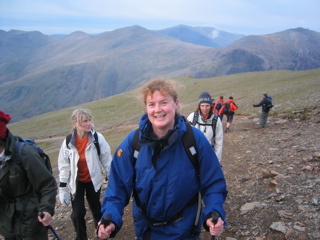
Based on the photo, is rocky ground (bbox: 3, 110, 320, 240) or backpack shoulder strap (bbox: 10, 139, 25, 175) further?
rocky ground (bbox: 3, 110, 320, 240)

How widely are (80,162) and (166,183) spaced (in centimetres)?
304

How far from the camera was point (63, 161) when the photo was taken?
541 cm

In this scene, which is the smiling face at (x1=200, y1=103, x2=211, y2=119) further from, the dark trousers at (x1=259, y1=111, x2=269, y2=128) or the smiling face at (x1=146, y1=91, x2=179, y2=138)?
the dark trousers at (x1=259, y1=111, x2=269, y2=128)

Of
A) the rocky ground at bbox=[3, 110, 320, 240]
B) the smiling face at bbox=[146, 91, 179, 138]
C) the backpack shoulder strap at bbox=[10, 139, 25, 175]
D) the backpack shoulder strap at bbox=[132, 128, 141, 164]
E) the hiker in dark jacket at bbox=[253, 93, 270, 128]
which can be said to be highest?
the smiling face at bbox=[146, 91, 179, 138]

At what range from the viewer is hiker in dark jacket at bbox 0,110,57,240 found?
12.1ft

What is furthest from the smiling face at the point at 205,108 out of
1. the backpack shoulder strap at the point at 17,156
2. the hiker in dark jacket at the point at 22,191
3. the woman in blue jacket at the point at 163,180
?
the backpack shoulder strap at the point at 17,156

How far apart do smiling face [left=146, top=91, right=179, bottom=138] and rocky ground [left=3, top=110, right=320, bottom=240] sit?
351cm

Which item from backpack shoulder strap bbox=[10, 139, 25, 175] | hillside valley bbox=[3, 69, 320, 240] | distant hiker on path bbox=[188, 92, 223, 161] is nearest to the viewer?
backpack shoulder strap bbox=[10, 139, 25, 175]

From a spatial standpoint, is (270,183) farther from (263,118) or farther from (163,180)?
(263,118)

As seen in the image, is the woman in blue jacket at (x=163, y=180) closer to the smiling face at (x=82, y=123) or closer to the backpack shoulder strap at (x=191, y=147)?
the backpack shoulder strap at (x=191, y=147)

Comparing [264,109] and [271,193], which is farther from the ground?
[264,109]

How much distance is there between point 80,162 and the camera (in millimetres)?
5402

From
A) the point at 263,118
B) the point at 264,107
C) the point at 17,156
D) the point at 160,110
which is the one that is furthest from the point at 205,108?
→ the point at 263,118

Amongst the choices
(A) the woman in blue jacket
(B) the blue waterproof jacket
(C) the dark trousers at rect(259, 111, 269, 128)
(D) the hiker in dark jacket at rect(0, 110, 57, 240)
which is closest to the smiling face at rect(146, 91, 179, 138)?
(A) the woman in blue jacket
